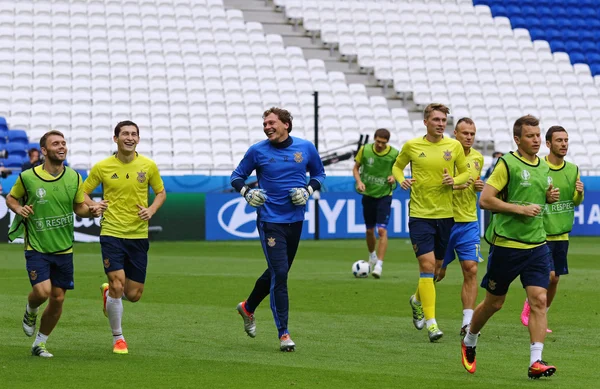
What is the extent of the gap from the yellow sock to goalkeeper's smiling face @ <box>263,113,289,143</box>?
213 cm

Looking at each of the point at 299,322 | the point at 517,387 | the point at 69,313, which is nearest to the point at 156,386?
the point at 517,387

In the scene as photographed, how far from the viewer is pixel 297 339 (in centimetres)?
1101

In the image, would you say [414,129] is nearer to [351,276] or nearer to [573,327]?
[351,276]

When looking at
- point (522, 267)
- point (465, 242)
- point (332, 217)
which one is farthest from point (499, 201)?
point (332, 217)

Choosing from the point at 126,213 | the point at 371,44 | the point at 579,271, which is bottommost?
the point at 579,271

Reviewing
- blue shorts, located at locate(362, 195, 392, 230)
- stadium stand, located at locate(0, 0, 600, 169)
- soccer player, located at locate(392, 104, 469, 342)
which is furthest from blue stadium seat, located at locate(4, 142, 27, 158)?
soccer player, located at locate(392, 104, 469, 342)

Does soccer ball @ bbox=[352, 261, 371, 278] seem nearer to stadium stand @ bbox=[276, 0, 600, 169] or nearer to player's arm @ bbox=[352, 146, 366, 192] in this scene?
player's arm @ bbox=[352, 146, 366, 192]

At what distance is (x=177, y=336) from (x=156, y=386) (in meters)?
3.03

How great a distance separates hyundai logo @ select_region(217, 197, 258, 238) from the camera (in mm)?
28594

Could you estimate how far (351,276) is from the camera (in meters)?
18.5

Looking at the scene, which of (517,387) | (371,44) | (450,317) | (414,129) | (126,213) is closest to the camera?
(517,387)

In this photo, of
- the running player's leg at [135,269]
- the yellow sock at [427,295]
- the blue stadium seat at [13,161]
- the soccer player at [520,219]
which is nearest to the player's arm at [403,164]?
the yellow sock at [427,295]

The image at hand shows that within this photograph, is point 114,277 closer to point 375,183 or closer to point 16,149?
point 375,183

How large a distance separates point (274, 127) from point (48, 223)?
2186mm
